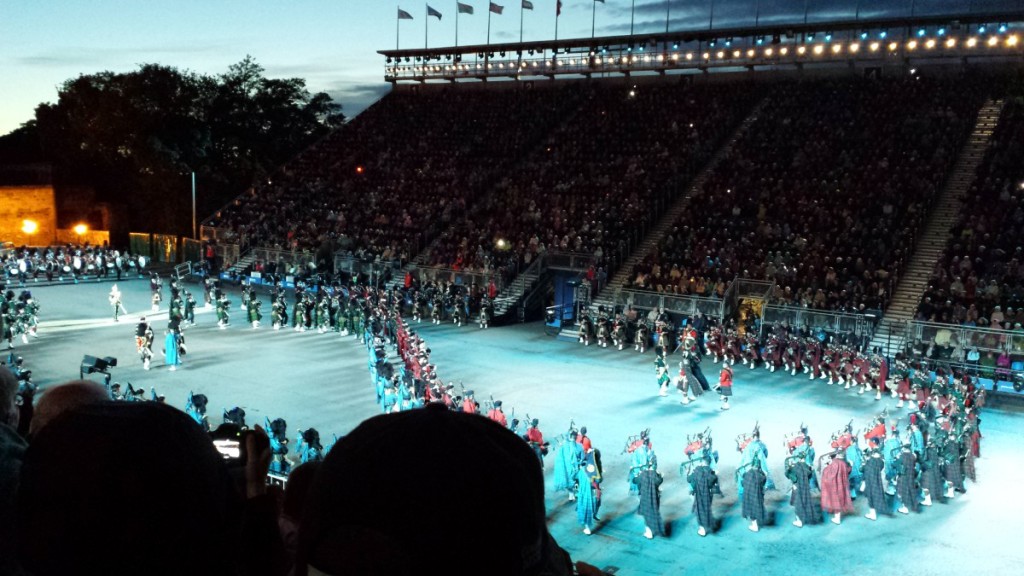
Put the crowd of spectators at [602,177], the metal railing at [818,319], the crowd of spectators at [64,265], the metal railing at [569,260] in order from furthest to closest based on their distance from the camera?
1. the crowd of spectators at [64,265]
2. the crowd of spectators at [602,177]
3. the metal railing at [569,260]
4. the metal railing at [818,319]

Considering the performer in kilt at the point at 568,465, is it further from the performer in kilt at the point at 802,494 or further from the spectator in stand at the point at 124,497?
the spectator in stand at the point at 124,497

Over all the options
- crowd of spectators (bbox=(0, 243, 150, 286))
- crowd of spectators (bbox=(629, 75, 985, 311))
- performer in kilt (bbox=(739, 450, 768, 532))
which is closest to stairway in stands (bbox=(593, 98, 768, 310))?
Answer: crowd of spectators (bbox=(629, 75, 985, 311))

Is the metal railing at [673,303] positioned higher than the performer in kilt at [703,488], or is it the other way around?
the metal railing at [673,303]

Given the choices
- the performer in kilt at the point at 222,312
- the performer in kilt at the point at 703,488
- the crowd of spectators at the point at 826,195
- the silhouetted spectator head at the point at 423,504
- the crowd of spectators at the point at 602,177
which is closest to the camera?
the silhouetted spectator head at the point at 423,504

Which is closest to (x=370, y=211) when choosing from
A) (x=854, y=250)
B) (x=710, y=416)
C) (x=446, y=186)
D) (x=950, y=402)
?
(x=446, y=186)

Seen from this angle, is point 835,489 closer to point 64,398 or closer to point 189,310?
point 64,398

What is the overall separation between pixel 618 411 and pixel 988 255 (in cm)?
1350

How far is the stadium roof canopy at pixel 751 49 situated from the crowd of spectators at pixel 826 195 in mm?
1425

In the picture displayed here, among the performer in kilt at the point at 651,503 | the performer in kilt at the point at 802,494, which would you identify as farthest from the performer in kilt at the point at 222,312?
the performer in kilt at the point at 802,494

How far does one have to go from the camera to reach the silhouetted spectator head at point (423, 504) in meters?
1.36

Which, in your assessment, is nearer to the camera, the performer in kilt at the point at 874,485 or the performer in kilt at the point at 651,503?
the performer in kilt at the point at 651,503

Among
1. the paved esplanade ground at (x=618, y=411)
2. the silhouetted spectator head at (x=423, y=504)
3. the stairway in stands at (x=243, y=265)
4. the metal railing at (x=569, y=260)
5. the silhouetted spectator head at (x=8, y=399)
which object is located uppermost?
the silhouetted spectator head at (x=423, y=504)

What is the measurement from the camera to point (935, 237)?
26.8m

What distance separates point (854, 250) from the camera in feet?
85.7
